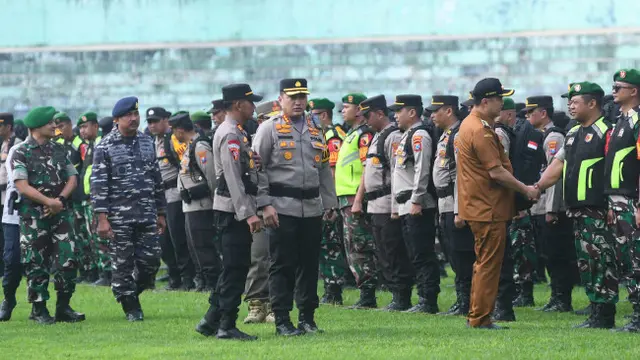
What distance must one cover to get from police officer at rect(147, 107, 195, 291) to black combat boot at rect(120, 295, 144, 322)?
420 centimetres

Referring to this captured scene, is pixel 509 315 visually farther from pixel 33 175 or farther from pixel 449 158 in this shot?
pixel 33 175

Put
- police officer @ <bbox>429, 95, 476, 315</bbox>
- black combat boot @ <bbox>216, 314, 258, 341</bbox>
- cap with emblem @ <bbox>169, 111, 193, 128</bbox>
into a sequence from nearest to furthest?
black combat boot @ <bbox>216, 314, 258, 341</bbox>
police officer @ <bbox>429, 95, 476, 315</bbox>
cap with emblem @ <bbox>169, 111, 193, 128</bbox>

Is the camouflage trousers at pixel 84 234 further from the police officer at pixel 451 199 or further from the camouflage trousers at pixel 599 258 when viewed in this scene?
the camouflage trousers at pixel 599 258

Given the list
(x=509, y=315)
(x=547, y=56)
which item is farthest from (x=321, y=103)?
(x=547, y=56)

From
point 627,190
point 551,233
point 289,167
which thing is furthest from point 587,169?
point 551,233

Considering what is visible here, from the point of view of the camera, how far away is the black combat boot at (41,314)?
15586 mm

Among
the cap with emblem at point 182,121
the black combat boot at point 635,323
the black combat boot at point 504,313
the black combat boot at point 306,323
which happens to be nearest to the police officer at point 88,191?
the cap with emblem at point 182,121

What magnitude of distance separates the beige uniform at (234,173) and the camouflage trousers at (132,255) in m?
2.53

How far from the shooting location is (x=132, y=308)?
614 inches

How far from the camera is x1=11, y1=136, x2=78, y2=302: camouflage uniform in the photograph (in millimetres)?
15430

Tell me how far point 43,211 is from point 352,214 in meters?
3.70

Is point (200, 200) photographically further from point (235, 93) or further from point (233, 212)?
point (233, 212)

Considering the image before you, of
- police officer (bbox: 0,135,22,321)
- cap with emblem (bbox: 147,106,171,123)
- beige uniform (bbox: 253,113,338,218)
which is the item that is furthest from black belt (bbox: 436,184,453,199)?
cap with emblem (bbox: 147,106,171,123)

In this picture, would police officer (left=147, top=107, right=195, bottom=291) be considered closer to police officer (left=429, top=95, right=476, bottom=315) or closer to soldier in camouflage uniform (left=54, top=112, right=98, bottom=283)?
soldier in camouflage uniform (left=54, top=112, right=98, bottom=283)
